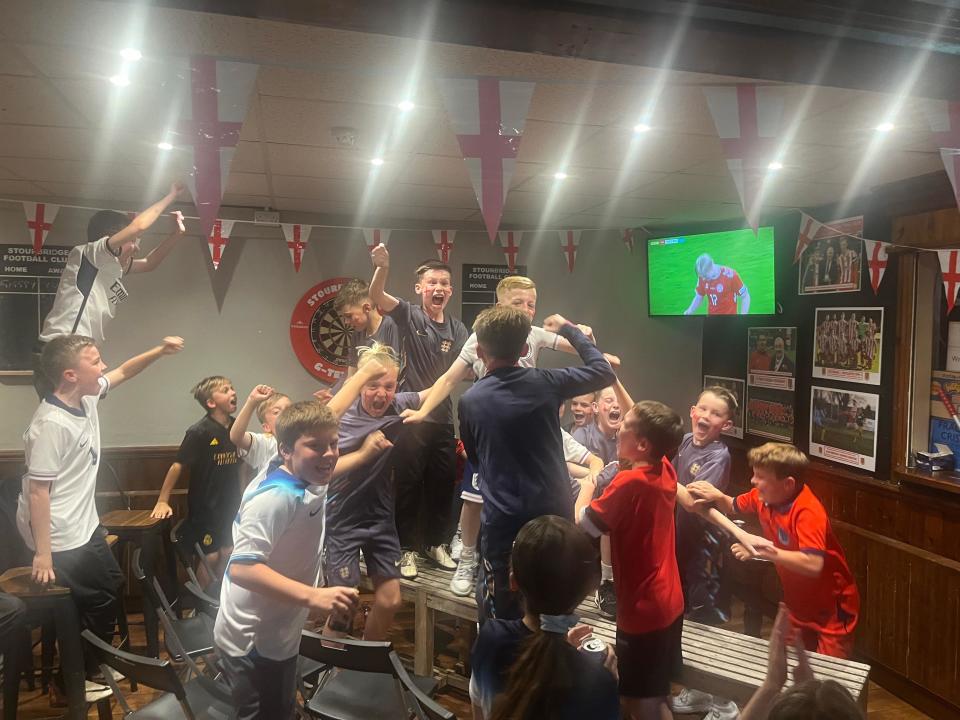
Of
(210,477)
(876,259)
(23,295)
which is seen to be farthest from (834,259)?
(23,295)

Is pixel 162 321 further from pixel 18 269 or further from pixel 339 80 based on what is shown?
pixel 339 80

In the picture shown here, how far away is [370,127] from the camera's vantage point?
2.93m

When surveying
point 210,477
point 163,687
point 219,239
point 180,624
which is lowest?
point 180,624

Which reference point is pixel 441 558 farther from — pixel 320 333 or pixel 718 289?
pixel 718 289

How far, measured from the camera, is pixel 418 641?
3.53 meters

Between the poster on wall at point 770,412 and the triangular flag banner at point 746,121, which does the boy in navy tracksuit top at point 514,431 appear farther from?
the poster on wall at point 770,412

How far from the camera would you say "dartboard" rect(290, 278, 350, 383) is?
564cm

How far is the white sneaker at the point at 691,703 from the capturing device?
3561mm

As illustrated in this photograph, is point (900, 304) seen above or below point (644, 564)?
above

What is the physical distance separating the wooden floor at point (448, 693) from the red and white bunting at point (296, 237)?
9.14 feet

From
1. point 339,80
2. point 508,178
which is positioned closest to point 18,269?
point 339,80

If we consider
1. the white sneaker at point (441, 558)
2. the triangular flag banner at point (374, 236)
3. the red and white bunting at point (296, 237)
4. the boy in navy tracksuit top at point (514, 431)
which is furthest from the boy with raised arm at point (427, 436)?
the red and white bunting at point (296, 237)

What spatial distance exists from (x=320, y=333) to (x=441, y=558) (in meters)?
2.61

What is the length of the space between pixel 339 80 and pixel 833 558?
258 cm
